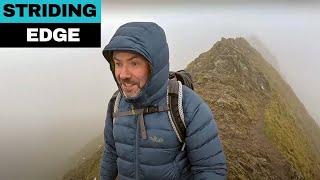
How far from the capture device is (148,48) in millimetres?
1276

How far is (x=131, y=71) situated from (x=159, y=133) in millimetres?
283

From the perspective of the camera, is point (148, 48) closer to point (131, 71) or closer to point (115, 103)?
point (131, 71)

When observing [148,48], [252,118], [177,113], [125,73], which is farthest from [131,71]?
[252,118]

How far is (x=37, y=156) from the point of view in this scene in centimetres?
296

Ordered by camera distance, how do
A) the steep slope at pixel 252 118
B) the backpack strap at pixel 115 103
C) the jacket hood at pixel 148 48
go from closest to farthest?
the jacket hood at pixel 148 48 < the backpack strap at pixel 115 103 < the steep slope at pixel 252 118

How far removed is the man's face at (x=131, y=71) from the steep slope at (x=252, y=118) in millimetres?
1418

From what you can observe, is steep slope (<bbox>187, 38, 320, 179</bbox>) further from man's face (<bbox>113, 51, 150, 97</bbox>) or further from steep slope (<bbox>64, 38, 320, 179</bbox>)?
man's face (<bbox>113, 51, 150, 97</bbox>)

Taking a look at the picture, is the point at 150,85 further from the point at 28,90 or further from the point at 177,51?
the point at 28,90

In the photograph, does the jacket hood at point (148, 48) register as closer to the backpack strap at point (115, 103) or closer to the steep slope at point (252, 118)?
the backpack strap at point (115, 103)

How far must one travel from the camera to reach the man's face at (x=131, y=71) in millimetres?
1354

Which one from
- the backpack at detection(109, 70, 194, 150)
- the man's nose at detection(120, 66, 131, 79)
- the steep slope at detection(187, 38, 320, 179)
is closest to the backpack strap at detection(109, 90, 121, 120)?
the backpack at detection(109, 70, 194, 150)

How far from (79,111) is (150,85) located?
1.67 meters

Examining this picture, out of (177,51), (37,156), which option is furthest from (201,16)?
(37,156)

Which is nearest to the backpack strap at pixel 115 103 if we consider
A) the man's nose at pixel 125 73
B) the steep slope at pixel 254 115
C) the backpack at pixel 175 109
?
the backpack at pixel 175 109
